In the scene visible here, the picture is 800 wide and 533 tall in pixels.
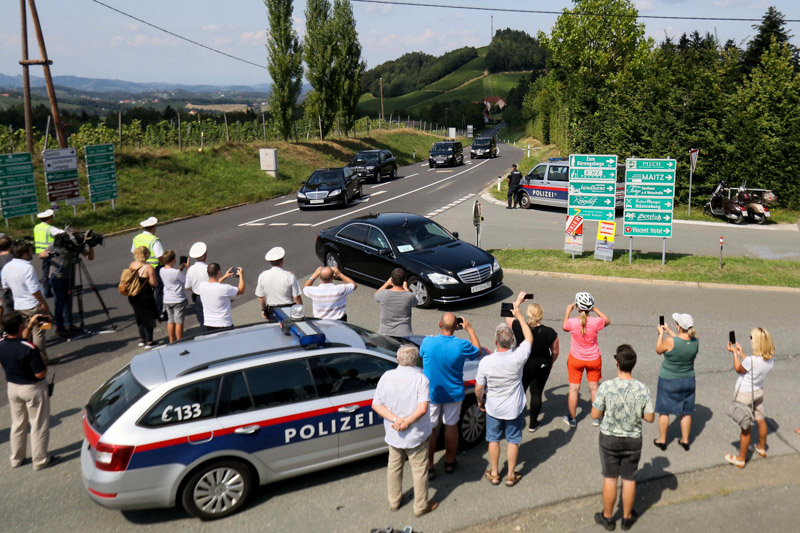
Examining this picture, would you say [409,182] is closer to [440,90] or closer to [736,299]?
[736,299]

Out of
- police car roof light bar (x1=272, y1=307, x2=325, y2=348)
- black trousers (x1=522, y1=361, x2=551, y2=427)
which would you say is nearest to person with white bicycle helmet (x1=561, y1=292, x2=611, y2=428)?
black trousers (x1=522, y1=361, x2=551, y2=427)

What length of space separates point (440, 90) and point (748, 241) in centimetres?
17374

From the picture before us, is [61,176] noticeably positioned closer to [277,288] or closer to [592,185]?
[277,288]

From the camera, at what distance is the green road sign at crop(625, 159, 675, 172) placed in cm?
1452

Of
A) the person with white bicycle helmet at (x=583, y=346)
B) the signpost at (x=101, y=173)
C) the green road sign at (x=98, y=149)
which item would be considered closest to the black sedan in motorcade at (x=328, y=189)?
the signpost at (x=101, y=173)

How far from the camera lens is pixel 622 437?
5465mm

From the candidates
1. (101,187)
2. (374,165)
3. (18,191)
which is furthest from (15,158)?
(374,165)

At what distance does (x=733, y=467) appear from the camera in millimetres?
6609

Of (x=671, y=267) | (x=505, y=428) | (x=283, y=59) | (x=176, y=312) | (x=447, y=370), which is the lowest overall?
(x=671, y=267)

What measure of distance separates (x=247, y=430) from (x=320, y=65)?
42.7 meters

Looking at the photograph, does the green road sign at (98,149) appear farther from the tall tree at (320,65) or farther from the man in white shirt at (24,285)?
the tall tree at (320,65)

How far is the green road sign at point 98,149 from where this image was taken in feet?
72.9

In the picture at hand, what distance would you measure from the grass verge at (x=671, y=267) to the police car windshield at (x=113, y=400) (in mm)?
10798

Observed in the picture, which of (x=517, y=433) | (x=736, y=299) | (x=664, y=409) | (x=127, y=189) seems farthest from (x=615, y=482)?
(x=127, y=189)
